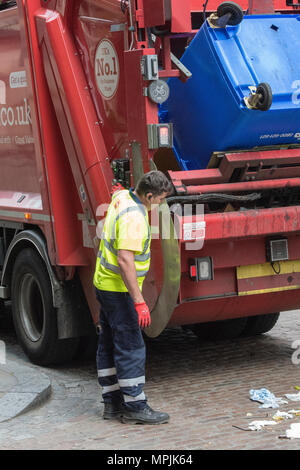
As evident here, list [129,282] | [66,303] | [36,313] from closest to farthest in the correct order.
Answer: [129,282]
[66,303]
[36,313]

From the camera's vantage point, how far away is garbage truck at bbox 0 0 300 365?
5.64 meters

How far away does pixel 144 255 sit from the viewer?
5.44m

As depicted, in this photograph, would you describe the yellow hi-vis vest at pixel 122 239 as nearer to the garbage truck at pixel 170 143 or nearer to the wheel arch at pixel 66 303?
the garbage truck at pixel 170 143

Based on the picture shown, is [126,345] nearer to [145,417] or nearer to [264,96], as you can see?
[145,417]

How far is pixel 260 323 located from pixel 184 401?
1.87m

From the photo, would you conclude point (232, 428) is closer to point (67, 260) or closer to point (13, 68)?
point (67, 260)

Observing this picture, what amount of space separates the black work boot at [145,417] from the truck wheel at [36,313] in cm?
139

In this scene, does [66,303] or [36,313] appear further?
[36,313]

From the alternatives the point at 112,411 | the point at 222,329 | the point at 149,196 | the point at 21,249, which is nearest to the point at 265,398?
the point at 112,411

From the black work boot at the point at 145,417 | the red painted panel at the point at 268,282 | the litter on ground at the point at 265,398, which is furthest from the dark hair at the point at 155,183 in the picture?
the litter on ground at the point at 265,398

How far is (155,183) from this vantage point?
5324mm

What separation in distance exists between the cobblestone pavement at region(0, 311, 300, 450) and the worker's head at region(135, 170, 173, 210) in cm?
133

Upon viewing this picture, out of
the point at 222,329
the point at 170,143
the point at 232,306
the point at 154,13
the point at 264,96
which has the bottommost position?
the point at 222,329

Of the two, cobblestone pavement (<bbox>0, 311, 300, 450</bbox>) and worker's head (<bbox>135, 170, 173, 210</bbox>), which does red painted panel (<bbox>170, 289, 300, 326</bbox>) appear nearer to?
cobblestone pavement (<bbox>0, 311, 300, 450</bbox>)
